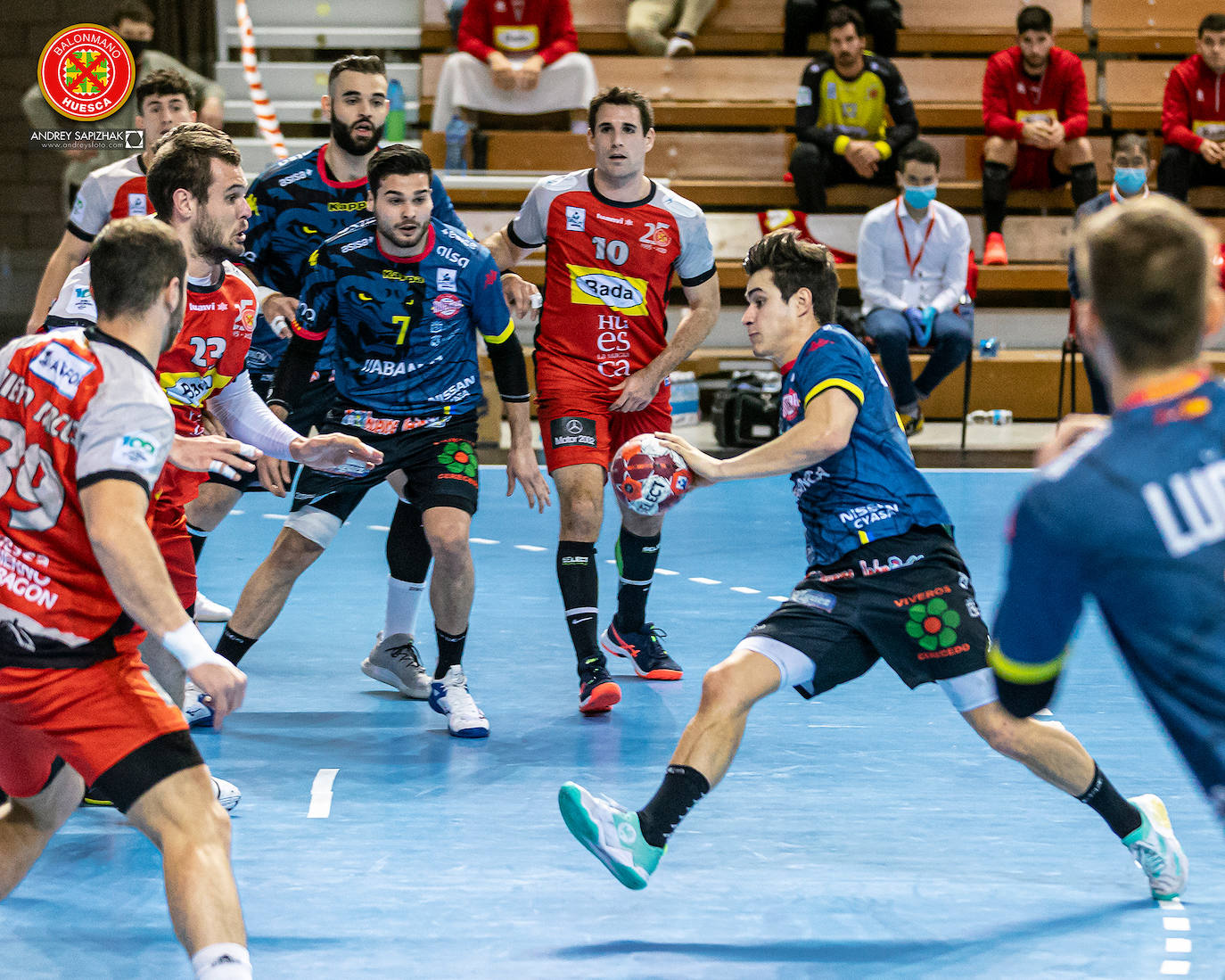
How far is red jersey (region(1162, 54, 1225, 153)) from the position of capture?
11.8 m

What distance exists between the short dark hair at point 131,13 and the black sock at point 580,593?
23.5 feet

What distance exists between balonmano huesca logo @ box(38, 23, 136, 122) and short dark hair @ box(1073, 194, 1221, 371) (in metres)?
10.2

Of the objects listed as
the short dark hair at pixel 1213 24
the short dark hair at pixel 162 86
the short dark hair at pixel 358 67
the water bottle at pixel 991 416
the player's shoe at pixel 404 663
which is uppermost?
the short dark hair at pixel 1213 24

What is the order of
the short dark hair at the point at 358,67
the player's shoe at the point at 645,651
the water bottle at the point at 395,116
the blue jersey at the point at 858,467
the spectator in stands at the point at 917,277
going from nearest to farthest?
1. the blue jersey at the point at 858,467
2. the player's shoe at the point at 645,651
3. the short dark hair at the point at 358,67
4. the spectator in stands at the point at 917,277
5. the water bottle at the point at 395,116

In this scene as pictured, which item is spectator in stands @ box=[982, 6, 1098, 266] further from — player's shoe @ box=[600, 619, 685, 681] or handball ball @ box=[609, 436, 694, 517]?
handball ball @ box=[609, 436, 694, 517]

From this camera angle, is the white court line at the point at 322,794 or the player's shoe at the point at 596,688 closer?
the white court line at the point at 322,794

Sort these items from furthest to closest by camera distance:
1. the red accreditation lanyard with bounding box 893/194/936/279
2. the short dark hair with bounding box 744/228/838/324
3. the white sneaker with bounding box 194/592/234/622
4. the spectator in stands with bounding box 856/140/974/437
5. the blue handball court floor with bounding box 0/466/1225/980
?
the red accreditation lanyard with bounding box 893/194/936/279
the spectator in stands with bounding box 856/140/974/437
the white sneaker with bounding box 194/592/234/622
the short dark hair with bounding box 744/228/838/324
the blue handball court floor with bounding box 0/466/1225/980

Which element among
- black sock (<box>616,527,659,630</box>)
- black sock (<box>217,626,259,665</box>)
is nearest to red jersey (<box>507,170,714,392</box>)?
black sock (<box>616,527,659,630</box>)

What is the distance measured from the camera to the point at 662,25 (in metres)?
13.3

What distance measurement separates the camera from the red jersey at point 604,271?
17.7 feet

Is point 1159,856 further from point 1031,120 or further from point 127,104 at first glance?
point 127,104

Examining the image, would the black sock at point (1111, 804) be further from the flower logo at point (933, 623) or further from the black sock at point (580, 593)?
the black sock at point (580, 593)

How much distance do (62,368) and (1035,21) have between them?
1070 centimetres

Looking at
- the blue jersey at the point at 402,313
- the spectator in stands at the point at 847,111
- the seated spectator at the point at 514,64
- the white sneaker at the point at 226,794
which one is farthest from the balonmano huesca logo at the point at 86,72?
the white sneaker at the point at 226,794
